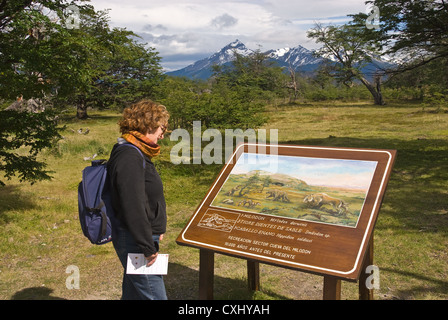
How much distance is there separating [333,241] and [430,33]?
10.2 meters

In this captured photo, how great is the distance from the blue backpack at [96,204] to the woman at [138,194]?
0.23ft

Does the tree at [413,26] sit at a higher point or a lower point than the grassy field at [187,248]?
higher

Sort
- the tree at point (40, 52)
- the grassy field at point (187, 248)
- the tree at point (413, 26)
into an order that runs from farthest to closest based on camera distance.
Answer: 1. the tree at point (413, 26)
2. the tree at point (40, 52)
3. the grassy field at point (187, 248)

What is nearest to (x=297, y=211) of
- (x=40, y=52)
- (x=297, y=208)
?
(x=297, y=208)

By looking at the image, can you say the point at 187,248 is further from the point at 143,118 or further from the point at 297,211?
the point at 143,118

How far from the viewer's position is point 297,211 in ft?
11.0

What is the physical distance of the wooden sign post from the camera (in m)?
2.93

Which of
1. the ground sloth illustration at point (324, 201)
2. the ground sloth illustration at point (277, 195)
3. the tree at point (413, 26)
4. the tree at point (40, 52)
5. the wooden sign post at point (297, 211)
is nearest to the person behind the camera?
the wooden sign post at point (297, 211)

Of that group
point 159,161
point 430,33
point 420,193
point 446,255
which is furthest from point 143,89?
point 446,255

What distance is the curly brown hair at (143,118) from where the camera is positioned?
9.45 ft

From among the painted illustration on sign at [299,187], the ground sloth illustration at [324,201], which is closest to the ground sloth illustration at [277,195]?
the painted illustration on sign at [299,187]

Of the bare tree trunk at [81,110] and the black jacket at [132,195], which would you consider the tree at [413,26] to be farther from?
the bare tree trunk at [81,110]

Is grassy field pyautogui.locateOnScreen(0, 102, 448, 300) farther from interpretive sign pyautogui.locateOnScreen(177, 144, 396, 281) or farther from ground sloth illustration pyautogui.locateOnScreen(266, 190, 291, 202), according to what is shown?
ground sloth illustration pyautogui.locateOnScreen(266, 190, 291, 202)

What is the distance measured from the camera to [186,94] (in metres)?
12.3
